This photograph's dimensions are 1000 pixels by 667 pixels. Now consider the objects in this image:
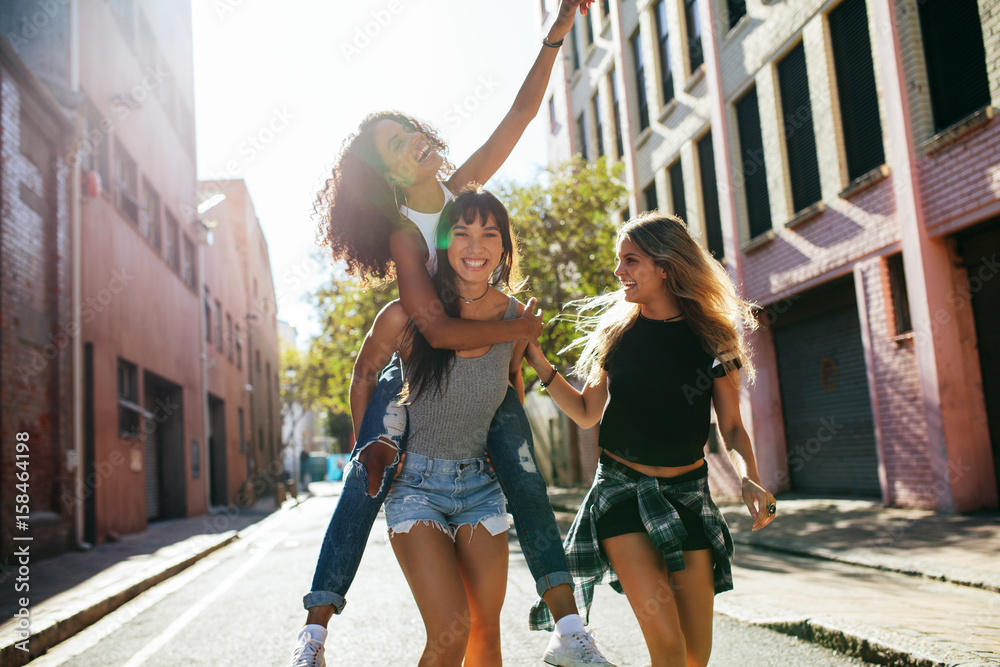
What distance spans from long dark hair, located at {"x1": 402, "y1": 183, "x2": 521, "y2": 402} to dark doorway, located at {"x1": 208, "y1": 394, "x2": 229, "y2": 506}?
26833 mm

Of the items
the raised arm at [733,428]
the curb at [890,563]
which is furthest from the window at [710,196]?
the raised arm at [733,428]

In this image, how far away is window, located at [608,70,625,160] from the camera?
2230 cm

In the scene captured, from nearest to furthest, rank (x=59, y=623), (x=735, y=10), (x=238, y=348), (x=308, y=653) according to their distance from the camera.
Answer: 1. (x=308, y=653)
2. (x=59, y=623)
3. (x=735, y=10)
4. (x=238, y=348)

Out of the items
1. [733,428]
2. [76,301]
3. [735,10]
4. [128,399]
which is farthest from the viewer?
[128,399]

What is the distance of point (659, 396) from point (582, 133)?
23.9 metres

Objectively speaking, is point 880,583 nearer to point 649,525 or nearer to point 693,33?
point 649,525

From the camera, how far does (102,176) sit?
51.5 feet

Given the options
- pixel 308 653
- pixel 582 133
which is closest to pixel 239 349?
pixel 582 133

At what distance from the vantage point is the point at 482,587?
2701 millimetres

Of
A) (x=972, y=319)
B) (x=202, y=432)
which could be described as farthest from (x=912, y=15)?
(x=202, y=432)

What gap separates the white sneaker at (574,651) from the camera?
2.34 metres

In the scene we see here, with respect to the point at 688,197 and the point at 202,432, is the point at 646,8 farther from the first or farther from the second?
the point at 202,432

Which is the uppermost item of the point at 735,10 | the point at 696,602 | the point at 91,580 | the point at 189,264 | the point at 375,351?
the point at 735,10

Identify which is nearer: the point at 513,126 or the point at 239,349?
the point at 513,126
